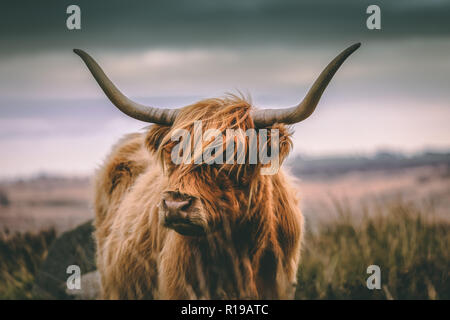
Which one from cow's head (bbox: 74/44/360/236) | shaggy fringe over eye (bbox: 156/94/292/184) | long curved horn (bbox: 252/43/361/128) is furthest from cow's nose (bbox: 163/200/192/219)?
long curved horn (bbox: 252/43/361/128)

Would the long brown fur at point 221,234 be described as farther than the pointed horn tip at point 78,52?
No

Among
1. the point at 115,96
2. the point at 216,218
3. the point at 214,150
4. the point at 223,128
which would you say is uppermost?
the point at 115,96

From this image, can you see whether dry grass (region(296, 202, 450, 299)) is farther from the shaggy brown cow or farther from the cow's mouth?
the cow's mouth

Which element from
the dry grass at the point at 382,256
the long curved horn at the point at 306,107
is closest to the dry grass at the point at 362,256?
the dry grass at the point at 382,256

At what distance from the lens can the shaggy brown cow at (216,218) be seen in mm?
3166

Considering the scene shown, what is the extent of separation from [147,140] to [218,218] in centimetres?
92

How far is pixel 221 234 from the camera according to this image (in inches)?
133

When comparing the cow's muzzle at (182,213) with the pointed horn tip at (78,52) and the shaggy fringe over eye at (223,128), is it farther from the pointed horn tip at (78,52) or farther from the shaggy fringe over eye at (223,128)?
the pointed horn tip at (78,52)

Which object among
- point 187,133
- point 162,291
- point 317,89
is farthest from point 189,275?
point 317,89

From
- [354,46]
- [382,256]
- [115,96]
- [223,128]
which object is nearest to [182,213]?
[223,128]

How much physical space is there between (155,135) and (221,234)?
2.95 feet

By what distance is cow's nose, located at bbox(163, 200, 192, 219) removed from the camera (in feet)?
9.72

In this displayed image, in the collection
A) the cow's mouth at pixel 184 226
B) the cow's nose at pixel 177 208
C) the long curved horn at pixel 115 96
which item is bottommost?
the cow's mouth at pixel 184 226

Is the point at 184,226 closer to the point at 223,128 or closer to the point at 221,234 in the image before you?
the point at 221,234
